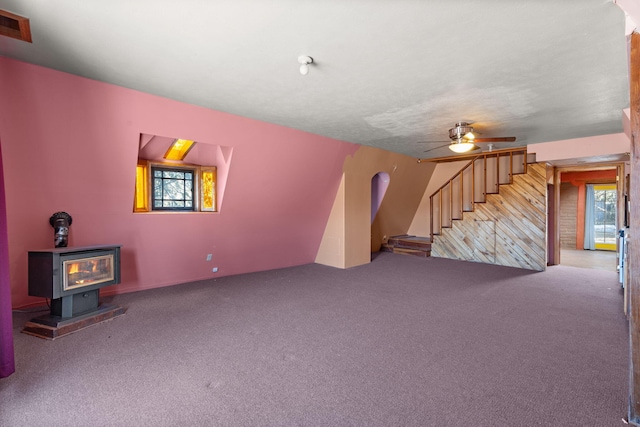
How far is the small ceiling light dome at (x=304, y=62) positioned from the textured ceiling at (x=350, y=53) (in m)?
0.07

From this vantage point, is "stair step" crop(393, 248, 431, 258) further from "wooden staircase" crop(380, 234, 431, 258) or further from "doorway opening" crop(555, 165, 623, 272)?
"doorway opening" crop(555, 165, 623, 272)

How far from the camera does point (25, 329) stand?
10.2ft

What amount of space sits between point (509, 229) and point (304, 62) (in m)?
6.28

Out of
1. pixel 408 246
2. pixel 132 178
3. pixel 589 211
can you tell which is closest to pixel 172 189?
pixel 132 178

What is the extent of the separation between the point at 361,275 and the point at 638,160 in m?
4.38

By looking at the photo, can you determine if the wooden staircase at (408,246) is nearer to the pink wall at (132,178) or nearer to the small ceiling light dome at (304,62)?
the pink wall at (132,178)

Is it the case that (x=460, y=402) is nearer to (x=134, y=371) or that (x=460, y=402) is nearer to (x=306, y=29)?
(x=134, y=371)

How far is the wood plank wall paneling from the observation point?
6.51 metres

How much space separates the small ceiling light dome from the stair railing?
5.53 m

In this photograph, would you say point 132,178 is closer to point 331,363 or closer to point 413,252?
point 331,363

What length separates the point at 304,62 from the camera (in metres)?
2.71

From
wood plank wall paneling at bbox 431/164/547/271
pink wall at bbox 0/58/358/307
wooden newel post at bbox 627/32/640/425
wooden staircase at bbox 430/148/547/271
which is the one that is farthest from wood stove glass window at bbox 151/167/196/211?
wood plank wall paneling at bbox 431/164/547/271

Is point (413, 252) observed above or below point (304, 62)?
below

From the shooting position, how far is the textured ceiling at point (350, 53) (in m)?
2.05
